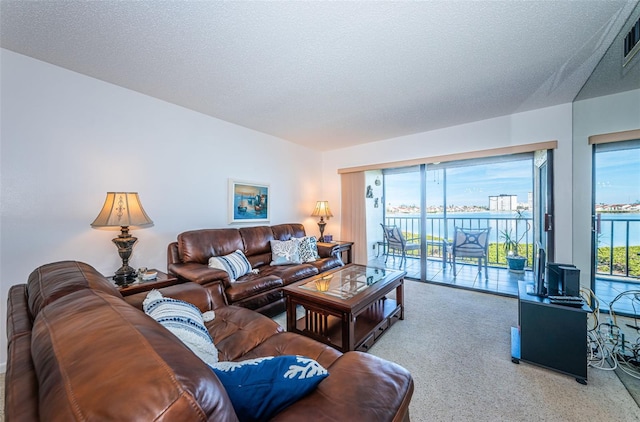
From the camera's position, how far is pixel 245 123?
3480 mm

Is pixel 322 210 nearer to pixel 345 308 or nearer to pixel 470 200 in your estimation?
pixel 470 200

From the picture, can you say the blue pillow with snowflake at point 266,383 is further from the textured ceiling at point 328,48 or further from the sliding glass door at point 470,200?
the sliding glass door at point 470,200

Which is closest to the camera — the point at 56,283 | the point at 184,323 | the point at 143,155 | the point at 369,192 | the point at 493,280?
the point at 56,283

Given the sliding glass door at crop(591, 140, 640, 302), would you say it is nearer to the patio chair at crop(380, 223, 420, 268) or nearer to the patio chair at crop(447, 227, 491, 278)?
the patio chair at crop(447, 227, 491, 278)

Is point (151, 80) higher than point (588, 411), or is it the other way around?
point (151, 80)

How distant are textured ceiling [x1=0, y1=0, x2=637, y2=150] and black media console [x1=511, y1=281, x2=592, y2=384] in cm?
195

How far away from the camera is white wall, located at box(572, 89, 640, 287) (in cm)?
239

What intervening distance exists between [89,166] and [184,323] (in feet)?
6.87

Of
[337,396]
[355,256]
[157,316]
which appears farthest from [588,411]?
[355,256]

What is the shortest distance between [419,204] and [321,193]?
6.46 ft

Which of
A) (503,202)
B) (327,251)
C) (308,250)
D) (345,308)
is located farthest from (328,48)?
(503,202)

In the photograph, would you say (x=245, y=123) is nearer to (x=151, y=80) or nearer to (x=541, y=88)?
(x=151, y=80)

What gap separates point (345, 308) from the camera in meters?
1.86

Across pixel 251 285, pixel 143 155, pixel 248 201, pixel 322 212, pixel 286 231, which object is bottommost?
pixel 251 285
